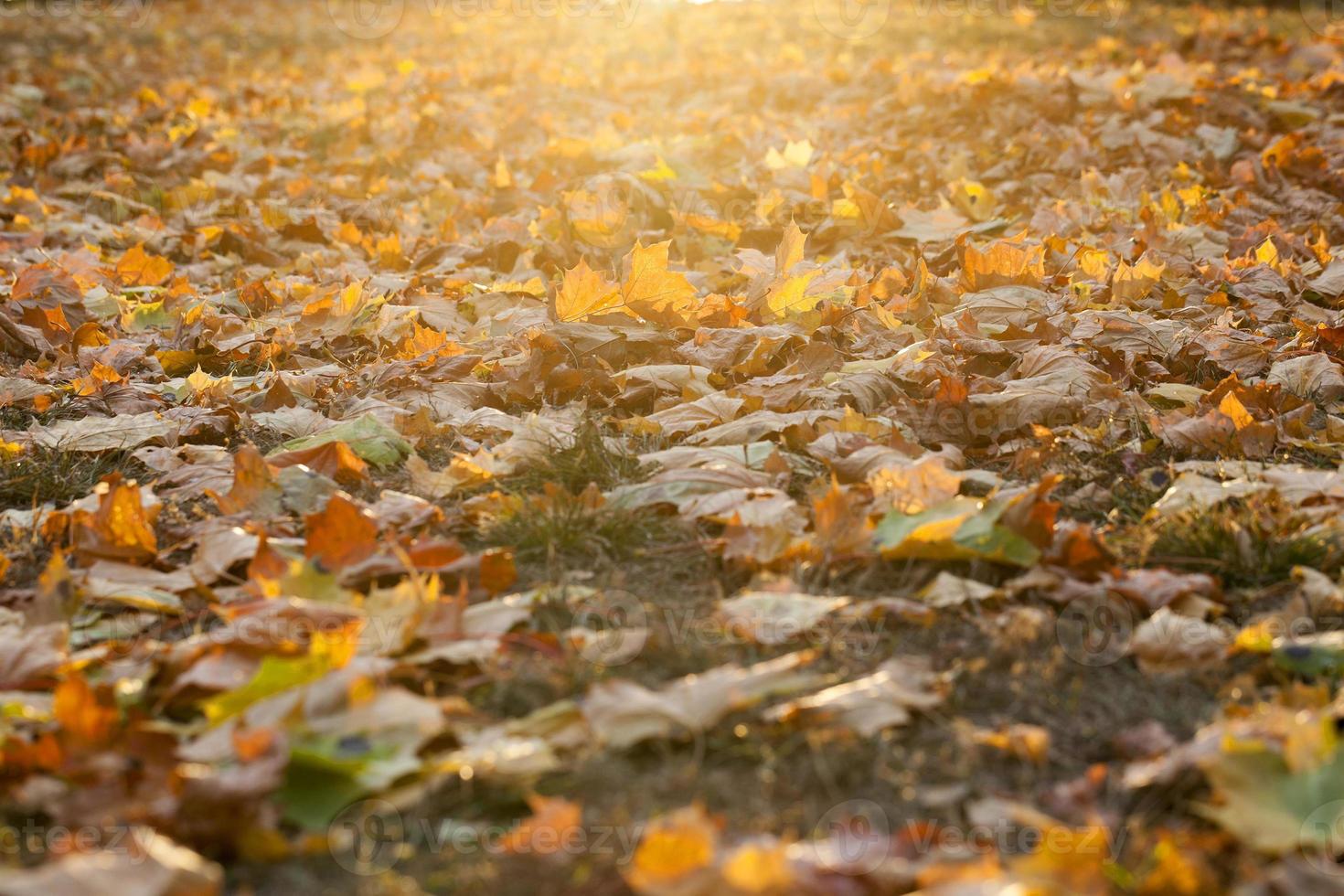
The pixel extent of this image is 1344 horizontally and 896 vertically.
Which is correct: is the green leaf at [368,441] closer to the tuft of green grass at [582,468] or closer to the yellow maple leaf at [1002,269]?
the tuft of green grass at [582,468]

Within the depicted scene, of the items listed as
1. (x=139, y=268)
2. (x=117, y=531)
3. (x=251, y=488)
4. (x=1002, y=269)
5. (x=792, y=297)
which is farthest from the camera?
(x=139, y=268)

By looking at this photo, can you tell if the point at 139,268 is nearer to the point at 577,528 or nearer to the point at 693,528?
the point at 577,528

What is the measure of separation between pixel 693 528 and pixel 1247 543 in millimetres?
997

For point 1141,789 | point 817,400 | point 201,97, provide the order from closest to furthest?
point 1141,789 → point 817,400 → point 201,97

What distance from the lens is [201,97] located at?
743cm

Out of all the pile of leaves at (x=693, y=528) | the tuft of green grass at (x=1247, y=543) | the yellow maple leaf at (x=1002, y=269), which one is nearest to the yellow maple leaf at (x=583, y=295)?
the pile of leaves at (x=693, y=528)

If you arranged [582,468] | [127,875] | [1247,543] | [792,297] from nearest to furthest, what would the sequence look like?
1. [127,875]
2. [1247,543]
3. [582,468]
4. [792,297]

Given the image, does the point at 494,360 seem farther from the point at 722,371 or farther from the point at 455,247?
the point at 455,247

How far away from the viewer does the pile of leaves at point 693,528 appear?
1397 mm

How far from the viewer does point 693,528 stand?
2236 millimetres

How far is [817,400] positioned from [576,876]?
5.23 feet

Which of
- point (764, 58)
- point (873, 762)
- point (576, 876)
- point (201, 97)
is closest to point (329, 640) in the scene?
point (576, 876)

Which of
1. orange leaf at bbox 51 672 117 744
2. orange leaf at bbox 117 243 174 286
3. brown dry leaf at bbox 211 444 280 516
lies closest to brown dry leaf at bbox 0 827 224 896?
orange leaf at bbox 51 672 117 744

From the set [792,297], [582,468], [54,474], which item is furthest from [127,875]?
[792,297]
